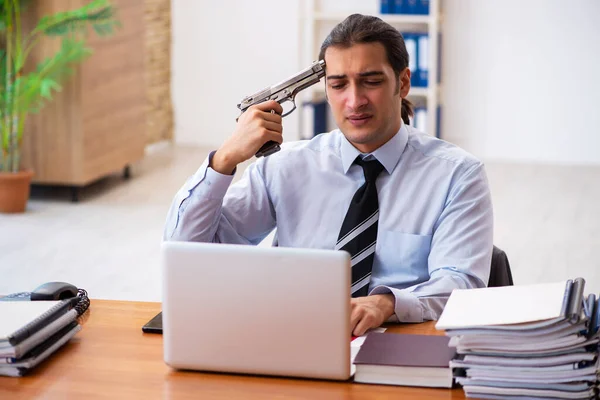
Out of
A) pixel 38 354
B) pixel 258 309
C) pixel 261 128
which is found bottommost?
pixel 38 354

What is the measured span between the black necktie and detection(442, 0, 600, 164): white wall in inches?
194

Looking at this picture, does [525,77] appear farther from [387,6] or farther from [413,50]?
[387,6]

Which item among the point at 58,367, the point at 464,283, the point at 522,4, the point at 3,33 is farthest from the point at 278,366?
the point at 522,4

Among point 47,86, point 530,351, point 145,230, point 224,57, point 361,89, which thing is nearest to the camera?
point 530,351

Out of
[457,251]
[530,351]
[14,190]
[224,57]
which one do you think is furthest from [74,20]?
[530,351]

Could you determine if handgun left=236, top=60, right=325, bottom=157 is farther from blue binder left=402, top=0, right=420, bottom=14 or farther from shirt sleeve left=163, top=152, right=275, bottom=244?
blue binder left=402, top=0, right=420, bottom=14

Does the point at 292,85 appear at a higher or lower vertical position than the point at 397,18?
lower

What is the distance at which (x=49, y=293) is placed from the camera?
72.8 inches

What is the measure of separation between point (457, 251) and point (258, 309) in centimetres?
63

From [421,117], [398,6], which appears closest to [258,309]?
[421,117]

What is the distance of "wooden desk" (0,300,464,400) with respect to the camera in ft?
4.84

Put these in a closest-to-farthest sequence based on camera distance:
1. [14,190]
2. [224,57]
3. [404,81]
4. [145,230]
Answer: [404,81]
[145,230]
[14,190]
[224,57]

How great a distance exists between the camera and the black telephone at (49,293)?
1.85 metres

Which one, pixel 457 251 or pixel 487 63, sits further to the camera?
pixel 487 63
